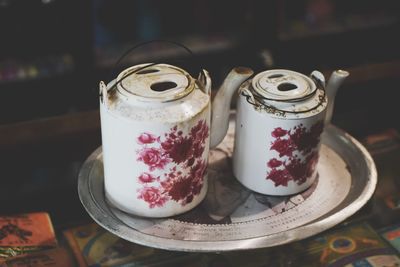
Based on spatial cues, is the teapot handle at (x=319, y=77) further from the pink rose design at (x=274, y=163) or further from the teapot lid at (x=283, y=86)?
the pink rose design at (x=274, y=163)

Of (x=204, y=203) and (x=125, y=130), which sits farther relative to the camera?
(x=204, y=203)

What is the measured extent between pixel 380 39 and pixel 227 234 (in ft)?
5.56

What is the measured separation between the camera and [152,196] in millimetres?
1111

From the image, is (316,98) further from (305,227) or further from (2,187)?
(2,187)

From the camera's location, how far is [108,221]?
1.10m

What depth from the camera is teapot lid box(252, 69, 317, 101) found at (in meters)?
1.13

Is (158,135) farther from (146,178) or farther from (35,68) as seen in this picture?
(35,68)

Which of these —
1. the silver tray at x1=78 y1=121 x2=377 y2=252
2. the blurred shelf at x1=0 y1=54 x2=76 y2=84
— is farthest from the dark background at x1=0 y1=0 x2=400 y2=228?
the silver tray at x1=78 y1=121 x2=377 y2=252

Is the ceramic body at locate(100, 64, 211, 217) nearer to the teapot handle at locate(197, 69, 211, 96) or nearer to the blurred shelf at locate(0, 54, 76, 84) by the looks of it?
the teapot handle at locate(197, 69, 211, 96)

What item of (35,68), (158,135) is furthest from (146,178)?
(35,68)

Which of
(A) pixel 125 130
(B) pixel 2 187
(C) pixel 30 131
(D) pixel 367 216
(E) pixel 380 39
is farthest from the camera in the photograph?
(E) pixel 380 39

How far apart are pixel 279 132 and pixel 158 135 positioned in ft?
0.84

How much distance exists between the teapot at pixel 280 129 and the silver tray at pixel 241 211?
4 cm

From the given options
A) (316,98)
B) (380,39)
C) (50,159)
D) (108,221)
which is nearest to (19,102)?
(50,159)
